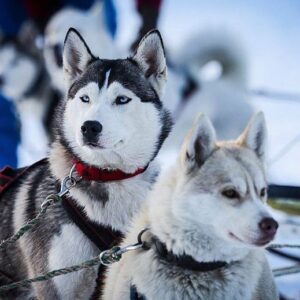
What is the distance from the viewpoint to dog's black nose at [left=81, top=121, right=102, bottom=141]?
1.14 m

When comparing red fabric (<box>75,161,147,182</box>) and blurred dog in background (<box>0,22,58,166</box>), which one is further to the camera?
blurred dog in background (<box>0,22,58,166</box>)

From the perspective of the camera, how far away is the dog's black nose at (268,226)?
91 centimetres

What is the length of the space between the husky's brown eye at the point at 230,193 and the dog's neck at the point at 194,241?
64 mm

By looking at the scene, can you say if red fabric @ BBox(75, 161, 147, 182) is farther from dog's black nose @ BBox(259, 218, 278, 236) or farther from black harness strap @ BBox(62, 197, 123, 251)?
dog's black nose @ BBox(259, 218, 278, 236)

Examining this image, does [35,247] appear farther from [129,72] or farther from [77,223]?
[129,72]

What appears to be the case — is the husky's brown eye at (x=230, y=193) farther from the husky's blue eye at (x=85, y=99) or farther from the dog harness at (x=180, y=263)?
the husky's blue eye at (x=85, y=99)

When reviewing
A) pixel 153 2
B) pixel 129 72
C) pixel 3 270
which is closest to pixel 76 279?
pixel 3 270

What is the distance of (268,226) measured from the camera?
0.91m

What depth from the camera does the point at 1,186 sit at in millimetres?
1469

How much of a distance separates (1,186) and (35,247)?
297mm

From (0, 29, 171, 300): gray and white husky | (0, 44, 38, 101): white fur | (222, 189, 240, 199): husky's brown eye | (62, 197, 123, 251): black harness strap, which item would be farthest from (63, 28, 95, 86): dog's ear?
(0, 44, 38, 101): white fur

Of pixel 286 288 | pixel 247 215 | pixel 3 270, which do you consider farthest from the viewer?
pixel 286 288

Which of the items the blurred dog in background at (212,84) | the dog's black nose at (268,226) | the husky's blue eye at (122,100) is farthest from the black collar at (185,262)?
the blurred dog in background at (212,84)

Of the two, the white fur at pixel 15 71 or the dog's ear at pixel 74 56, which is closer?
the dog's ear at pixel 74 56
